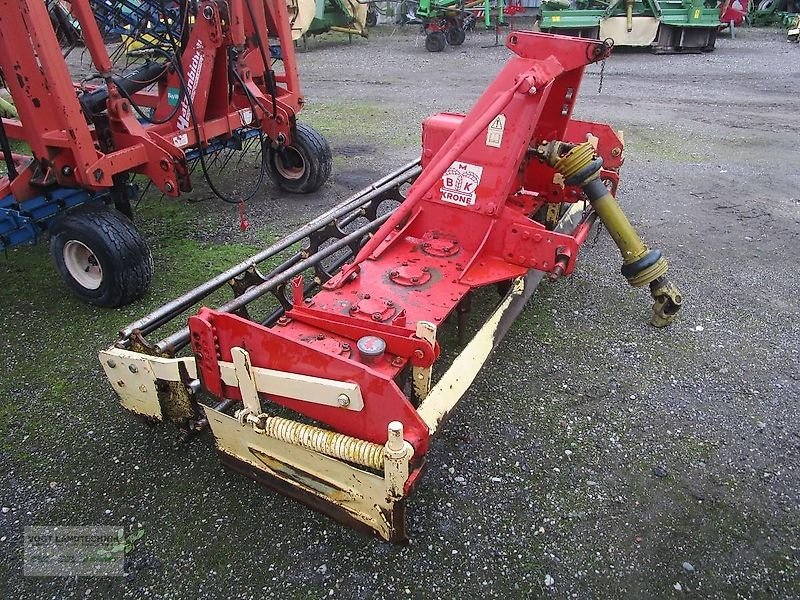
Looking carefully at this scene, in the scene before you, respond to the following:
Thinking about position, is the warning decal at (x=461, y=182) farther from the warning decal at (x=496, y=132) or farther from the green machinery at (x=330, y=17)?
the green machinery at (x=330, y=17)

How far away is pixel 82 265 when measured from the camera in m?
4.19

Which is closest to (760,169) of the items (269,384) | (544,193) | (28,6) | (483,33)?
(544,193)

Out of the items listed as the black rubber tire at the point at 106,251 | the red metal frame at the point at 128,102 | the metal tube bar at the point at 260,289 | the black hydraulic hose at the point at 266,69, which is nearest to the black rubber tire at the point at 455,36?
the red metal frame at the point at 128,102

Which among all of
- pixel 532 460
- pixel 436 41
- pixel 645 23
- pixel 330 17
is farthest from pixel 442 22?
pixel 532 460

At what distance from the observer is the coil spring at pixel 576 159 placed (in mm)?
3148

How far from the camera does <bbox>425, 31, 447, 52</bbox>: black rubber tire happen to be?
14.4 metres

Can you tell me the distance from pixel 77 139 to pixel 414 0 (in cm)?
1521

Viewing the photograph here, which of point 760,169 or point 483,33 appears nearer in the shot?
point 760,169

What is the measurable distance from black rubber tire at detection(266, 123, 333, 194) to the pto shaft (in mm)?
3067

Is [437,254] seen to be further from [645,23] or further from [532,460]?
[645,23]

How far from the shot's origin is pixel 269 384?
2.36 m

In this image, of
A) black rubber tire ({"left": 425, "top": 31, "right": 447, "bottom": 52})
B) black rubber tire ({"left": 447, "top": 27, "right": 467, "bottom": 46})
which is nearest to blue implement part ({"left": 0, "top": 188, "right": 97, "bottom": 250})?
black rubber tire ({"left": 425, "top": 31, "right": 447, "bottom": 52})

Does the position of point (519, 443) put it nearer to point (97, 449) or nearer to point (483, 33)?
point (97, 449)

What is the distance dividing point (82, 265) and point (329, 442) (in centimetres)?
293
